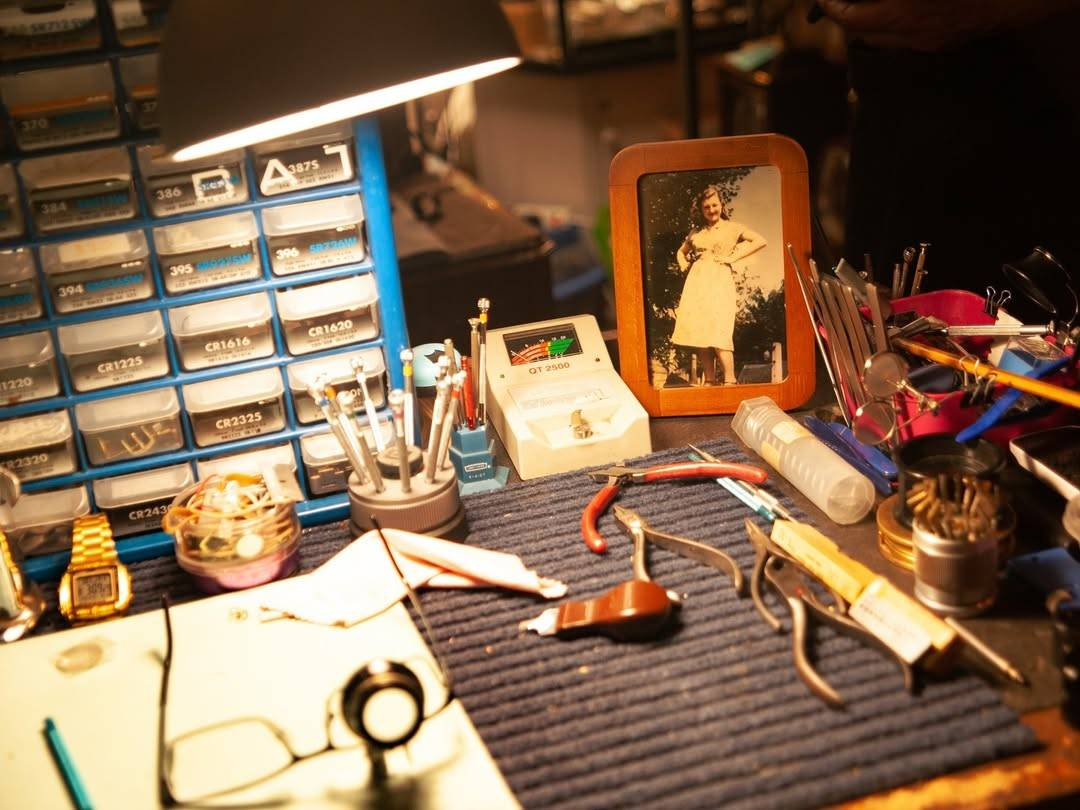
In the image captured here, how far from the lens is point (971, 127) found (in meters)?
1.55

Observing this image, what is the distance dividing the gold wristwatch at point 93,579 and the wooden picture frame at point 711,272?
570 mm

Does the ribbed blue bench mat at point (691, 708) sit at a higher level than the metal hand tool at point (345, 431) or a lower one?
lower

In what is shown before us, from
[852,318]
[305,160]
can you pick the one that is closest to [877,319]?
[852,318]

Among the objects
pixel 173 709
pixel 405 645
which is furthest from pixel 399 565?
pixel 173 709

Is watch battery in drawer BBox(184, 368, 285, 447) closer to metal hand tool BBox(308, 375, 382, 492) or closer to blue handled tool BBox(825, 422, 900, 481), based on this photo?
metal hand tool BBox(308, 375, 382, 492)

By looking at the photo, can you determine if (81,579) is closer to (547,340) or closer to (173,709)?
(173,709)

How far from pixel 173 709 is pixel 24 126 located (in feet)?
1.73

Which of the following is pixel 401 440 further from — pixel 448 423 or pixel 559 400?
pixel 559 400

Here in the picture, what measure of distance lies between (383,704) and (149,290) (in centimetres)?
49

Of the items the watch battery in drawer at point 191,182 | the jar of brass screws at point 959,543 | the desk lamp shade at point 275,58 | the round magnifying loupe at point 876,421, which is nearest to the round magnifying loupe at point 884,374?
the round magnifying loupe at point 876,421

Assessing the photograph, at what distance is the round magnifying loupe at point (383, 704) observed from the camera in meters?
0.81

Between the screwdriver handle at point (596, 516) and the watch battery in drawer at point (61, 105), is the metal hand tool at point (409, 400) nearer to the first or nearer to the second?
the screwdriver handle at point (596, 516)

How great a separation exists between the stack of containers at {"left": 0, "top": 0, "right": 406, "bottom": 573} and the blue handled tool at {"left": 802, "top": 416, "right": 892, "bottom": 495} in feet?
1.47

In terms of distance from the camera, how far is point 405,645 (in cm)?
96
